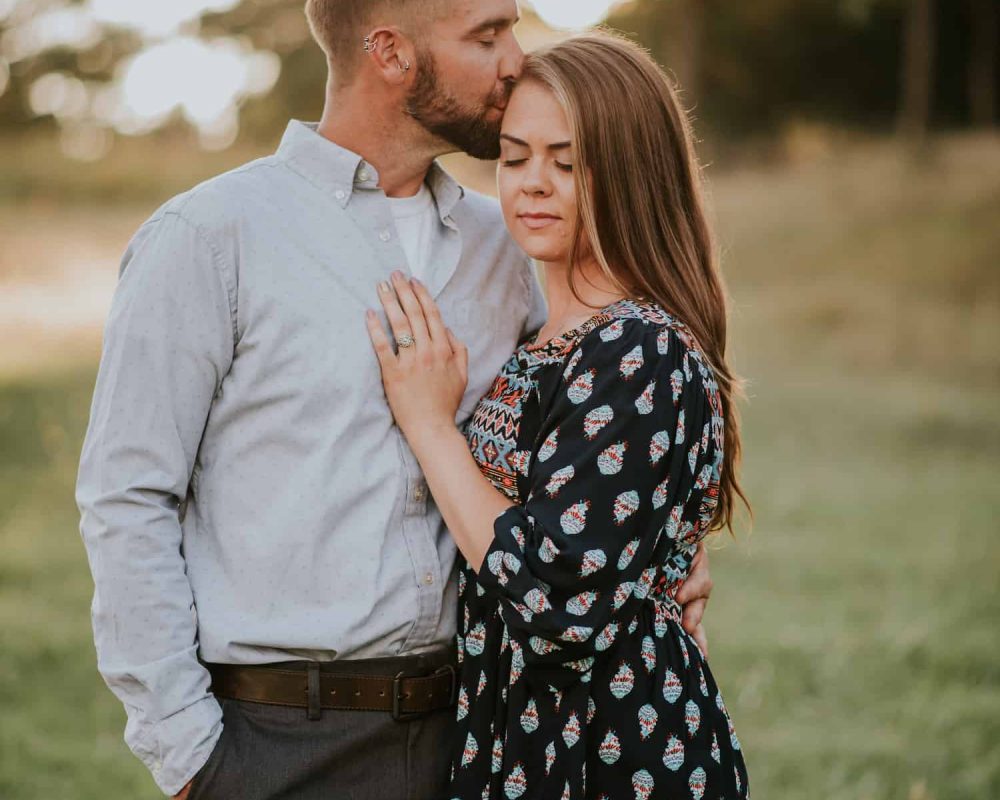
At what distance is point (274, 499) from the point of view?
2.36m

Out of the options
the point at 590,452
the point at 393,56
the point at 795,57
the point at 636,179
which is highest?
the point at 393,56

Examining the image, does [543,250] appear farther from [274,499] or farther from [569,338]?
[274,499]

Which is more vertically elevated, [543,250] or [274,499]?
[543,250]

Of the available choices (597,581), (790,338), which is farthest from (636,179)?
(790,338)

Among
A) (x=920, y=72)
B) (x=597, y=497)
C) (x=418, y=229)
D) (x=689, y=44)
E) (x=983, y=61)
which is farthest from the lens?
(x=983, y=61)

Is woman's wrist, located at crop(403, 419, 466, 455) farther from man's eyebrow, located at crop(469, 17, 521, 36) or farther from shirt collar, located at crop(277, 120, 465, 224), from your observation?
man's eyebrow, located at crop(469, 17, 521, 36)

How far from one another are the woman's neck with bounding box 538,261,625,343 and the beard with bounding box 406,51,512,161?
0.32m

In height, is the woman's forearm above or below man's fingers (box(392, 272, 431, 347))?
below

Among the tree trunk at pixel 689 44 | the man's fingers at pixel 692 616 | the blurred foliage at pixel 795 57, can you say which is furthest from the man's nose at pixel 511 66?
the blurred foliage at pixel 795 57

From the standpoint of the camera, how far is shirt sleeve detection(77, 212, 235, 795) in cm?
225

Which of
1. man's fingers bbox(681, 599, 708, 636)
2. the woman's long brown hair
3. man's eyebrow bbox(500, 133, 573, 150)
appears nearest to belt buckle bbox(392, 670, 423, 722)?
man's fingers bbox(681, 599, 708, 636)

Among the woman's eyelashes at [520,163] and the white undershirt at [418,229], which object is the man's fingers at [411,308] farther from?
the woman's eyelashes at [520,163]

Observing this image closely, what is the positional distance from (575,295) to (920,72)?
17700 mm

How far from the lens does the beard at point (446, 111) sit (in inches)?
103
